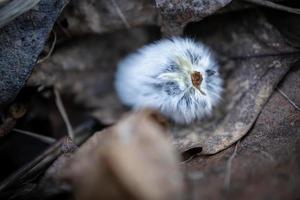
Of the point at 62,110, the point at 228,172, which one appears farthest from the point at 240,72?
the point at 62,110

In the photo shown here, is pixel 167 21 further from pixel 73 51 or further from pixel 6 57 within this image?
pixel 6 57

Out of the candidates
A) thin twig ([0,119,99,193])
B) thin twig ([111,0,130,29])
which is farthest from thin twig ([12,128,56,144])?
thin twig ([111,0,130,29])

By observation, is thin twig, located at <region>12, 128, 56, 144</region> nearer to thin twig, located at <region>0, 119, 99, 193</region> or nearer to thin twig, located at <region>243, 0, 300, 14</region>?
thin twig, located at <region>0, 119, 99, 193</region>

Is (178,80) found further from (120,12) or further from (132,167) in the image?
(132,167)

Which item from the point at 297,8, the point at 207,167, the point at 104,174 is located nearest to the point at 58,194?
the point at 104,174

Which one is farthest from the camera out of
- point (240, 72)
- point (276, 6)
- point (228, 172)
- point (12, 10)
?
point (240, 72)

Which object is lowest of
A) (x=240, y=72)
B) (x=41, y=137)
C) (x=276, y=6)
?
(x=240, y=72)
